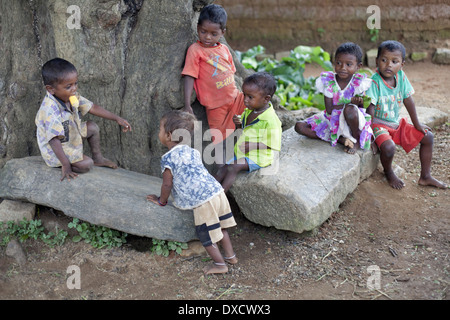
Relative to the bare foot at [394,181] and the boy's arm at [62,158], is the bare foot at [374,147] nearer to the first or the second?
the bare foot at [394,181]

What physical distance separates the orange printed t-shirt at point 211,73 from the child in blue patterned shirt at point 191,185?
0.72 meters

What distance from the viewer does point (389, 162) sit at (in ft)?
14.6

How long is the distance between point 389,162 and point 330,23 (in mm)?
5385

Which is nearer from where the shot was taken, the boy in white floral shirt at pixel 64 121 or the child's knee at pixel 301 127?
the boy in white floral shirt at pixel 64 121

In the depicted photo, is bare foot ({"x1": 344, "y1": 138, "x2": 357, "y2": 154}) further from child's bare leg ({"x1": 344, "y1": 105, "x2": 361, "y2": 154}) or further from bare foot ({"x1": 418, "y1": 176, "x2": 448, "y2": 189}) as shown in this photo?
bare foot ({"x1": 418, "y1": 176, "x2": 448, "y2": 189})

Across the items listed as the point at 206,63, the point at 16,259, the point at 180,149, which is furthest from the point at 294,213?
the point at 16,259

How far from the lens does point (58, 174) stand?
12.4ft

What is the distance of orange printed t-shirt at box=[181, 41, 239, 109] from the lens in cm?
405

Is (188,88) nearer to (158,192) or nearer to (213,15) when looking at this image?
(213,15)

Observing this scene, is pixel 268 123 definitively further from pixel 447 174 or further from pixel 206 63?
pixel 447 174

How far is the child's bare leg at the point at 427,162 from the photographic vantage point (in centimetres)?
454

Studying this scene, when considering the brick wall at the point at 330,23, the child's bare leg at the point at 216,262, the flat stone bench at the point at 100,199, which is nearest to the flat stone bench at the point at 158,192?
the flat stone bench at the point at 100,199

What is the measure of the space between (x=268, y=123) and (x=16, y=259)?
6.95ft

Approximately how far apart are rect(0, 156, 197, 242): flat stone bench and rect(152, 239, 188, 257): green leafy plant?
108mm
